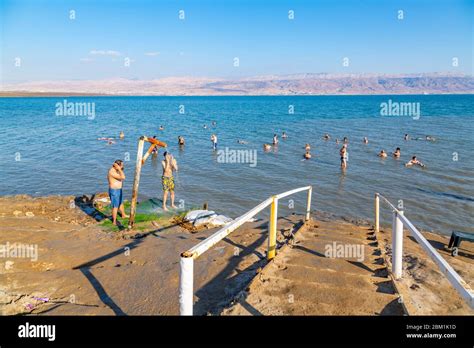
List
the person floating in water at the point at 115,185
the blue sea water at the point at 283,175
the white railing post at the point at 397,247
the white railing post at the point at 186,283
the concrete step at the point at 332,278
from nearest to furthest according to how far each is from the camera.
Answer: the white railing post at the point at 186,283 < the concrete step at the point at 332,278 < the white railing post at the point at 397,247 < the person floating in water at the point at 115,185 < the blue sea water at the point at 283,175

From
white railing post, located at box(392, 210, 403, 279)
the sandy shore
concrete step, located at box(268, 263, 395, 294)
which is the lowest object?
the sandy shore

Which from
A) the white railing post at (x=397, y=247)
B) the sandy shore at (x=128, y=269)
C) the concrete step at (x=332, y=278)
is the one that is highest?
the white railing post at (x=397, y=247)

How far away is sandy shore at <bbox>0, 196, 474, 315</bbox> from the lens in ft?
16.6

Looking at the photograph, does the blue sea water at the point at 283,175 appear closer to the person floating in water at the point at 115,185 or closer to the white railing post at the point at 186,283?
the person floating in water at the point at 115,185

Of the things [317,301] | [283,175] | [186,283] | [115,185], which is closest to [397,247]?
[317,301]

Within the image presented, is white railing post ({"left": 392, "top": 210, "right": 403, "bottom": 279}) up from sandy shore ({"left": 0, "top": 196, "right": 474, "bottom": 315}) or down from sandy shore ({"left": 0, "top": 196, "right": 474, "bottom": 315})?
up

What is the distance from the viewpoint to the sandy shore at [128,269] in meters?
5.07

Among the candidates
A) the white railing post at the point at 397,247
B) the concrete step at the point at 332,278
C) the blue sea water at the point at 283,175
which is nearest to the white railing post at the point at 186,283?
the concrete step at the point at 332,278

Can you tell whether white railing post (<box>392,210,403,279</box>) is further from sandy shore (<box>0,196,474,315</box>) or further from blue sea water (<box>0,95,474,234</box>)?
blue sea water (<box>0,95,474,234</box>)

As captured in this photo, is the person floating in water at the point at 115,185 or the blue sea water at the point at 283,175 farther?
the blue sea water at the point at 283,175

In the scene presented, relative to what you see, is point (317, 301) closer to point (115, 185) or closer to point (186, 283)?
point (186, 283)

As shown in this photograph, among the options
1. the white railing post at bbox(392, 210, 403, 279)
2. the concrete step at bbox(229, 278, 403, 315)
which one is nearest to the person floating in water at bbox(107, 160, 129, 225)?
the concrete step at bbox(229, 278, 403, 315)

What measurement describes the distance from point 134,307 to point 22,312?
1.57 meters

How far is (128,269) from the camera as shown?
6.60 meters
